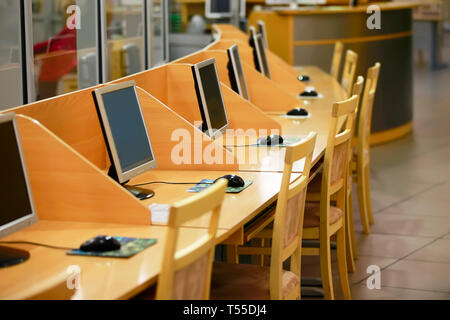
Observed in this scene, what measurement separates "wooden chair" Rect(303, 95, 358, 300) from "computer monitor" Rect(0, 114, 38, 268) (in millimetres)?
1468

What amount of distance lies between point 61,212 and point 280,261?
0.73 metres

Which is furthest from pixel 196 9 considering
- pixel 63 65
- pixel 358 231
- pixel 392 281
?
pixel 392 281

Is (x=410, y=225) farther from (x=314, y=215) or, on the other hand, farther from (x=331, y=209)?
(x=314, y=215)

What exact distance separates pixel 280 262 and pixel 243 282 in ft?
0.56

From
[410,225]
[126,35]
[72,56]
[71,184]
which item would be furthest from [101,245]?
[126,35]

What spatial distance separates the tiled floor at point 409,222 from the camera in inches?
157

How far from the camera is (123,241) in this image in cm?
229

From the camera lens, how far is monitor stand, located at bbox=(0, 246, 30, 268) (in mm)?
2117

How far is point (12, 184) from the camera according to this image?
7.34 ft

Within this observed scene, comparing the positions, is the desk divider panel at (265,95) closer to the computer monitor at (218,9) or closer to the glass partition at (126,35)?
the glass partition at (126,35)

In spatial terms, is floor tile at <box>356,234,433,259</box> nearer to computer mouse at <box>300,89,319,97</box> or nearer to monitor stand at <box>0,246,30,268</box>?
computer mouse at <box>300,89,319,97</box>

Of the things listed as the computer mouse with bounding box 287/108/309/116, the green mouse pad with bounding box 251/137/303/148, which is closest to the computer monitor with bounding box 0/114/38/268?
the green mouse pad with bounding box 251/137/303/148

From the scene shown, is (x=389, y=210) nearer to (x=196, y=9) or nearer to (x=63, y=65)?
(x=63, y=65)
